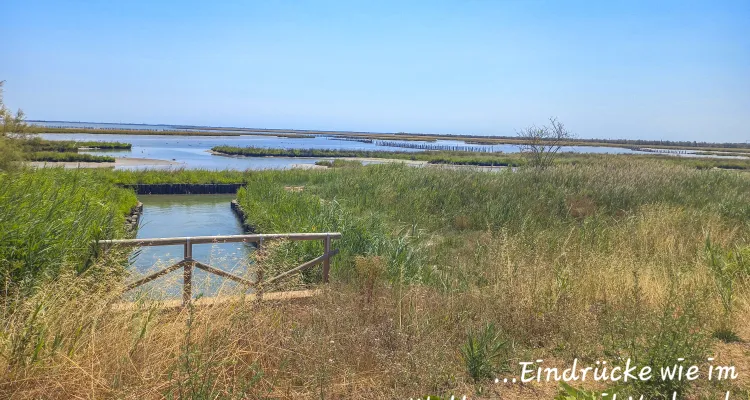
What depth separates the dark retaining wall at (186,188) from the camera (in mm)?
23109

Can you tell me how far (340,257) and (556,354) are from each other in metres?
4.26

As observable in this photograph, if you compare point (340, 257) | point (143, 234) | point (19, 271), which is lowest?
point (143, 234)

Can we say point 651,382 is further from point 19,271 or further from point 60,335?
point 19,271

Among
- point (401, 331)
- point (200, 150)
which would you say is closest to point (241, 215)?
point (401, 331)

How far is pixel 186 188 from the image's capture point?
2412 cm

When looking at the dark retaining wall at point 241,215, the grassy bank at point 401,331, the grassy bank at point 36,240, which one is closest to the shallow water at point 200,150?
the dark retaining wall at point 241,215

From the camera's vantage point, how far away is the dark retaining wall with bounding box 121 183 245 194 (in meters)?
23.1

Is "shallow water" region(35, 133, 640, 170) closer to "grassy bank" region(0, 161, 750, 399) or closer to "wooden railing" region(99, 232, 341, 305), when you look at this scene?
"wooden railing" region(99, 232, 341, 305)

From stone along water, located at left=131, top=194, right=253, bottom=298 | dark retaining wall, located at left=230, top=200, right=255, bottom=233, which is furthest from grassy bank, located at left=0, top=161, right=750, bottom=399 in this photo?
dark retaining wall, located at left=230, top=200, right=255, bottom=233

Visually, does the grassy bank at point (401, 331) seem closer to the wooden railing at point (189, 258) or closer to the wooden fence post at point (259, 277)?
the wooden fence post at point (259, 277)

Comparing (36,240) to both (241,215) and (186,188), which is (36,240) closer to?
(241,215)

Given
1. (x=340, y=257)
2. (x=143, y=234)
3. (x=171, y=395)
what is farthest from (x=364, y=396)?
(x=143, y=234)

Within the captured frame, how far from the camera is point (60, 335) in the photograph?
346 centimetres

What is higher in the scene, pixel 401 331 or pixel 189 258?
pixel 189 258
